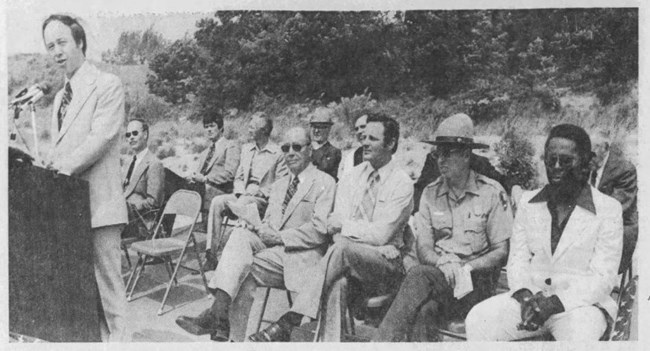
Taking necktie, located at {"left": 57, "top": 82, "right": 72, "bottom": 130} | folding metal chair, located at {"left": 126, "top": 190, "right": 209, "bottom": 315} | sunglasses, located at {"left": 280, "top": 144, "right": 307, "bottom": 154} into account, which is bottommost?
folding metal chair, located at {"left": 126, "top": 190, "right": 209, "bottom": 315}

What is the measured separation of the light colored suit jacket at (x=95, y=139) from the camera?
6.73 meters

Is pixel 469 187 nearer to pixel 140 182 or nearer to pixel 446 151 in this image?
pixel 446 151

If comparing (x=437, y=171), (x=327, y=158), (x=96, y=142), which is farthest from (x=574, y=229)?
(x=96, y=142)

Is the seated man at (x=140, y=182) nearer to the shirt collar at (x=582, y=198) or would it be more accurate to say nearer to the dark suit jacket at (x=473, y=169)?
the dark suit jacket at (x=473, y=169)

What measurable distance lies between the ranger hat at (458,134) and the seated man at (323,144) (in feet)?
2.38

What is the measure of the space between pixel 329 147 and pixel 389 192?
0.57 meters

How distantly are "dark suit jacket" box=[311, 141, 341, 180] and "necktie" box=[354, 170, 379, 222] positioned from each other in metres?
0.27

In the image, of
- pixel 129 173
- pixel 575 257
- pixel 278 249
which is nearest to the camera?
pixel 575 257

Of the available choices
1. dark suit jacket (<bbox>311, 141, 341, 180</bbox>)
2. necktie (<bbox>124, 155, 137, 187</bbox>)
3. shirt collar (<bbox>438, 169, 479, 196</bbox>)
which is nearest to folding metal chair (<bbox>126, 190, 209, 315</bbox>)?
necktie (<bbox>124, 155, 137, 187</bbox>)

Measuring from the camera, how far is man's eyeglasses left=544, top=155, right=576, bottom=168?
6.77 metres

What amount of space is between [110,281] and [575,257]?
3.44m

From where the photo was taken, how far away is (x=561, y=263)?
6680 mm

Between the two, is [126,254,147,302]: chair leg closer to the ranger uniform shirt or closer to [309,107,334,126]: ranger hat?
[309,107,334,126]: ranger hat

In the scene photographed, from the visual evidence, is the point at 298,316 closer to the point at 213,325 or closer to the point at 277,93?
the point at 213,325
